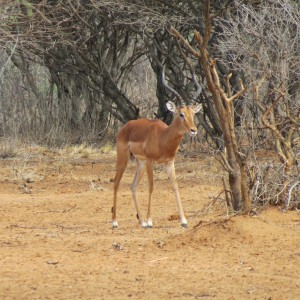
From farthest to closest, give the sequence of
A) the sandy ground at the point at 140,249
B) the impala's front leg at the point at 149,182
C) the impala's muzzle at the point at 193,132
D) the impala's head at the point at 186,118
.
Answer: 1. the impala's head at the point at 186,118
2. the impala's muzzle at the point at 193,132
3. the impala's front leg at the point at 149,182
4. the sandy ground at the point at 140,249

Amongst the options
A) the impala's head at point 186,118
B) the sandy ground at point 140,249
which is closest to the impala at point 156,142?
the impala's head at point 186,118

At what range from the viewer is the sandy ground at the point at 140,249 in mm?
8117

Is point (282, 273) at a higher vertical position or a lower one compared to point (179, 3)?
lower

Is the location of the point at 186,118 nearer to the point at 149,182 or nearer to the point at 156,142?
the point at 156,142

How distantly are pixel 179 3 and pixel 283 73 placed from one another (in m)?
7.71

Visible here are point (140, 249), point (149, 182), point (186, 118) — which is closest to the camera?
point (140, 249)

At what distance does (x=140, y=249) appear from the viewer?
10.1 meters

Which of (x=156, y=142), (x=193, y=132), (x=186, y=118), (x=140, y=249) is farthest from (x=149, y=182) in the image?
(x=140, y=249)

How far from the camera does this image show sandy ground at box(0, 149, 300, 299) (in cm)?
812

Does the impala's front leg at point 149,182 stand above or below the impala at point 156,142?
below

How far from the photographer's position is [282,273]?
8.81 meters

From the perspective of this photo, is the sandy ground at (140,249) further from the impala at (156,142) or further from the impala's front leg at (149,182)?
the impala at (156,142)

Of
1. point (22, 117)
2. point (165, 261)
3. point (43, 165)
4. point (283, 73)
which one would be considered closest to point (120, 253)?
point (165, 261)

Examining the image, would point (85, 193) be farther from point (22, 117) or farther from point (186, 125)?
point (22, 117)
